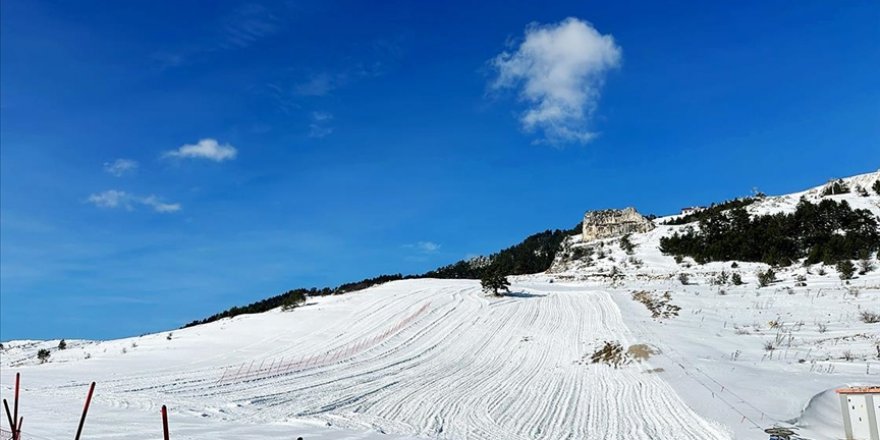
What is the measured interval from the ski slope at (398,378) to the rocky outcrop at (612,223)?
35.7 m

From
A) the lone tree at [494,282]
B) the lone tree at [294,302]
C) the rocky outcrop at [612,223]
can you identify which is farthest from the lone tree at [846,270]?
the lone tree at [294,302]

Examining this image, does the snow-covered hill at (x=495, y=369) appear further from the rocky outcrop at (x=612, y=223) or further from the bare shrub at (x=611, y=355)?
the rocky outcrop at (x=612, y=223)

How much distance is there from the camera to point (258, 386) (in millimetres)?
17328

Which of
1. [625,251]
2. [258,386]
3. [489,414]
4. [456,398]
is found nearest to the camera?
[489,414]

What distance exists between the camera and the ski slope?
1280cm

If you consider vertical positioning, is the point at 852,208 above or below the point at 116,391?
above

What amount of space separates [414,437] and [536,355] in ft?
37.9

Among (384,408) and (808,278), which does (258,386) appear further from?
(808,278)

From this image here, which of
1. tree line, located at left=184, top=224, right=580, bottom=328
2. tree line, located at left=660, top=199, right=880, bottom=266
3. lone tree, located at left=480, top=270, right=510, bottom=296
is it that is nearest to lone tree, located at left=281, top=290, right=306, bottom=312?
tree line, located at left=184, top=224, right=580, bottom=328

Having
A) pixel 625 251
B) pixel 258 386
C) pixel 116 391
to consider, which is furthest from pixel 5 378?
pixel 625 251

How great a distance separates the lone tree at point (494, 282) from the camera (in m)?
36.9

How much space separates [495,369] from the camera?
20328 mm

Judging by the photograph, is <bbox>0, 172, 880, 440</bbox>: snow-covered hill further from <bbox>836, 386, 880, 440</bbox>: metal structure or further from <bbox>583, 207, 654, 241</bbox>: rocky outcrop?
<bbox>583, 207, 654, 241</bbox>: rocky outcrop

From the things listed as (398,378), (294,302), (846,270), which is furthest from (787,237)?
(398,378)
